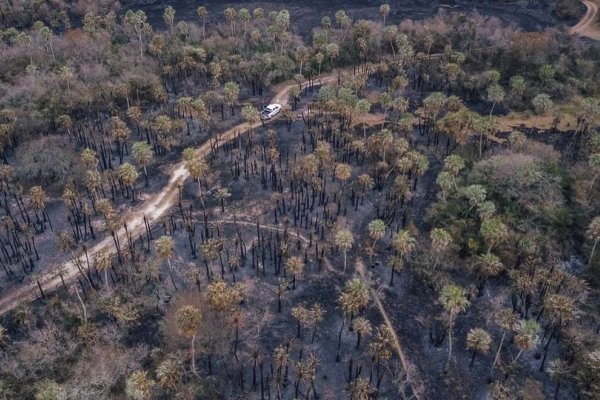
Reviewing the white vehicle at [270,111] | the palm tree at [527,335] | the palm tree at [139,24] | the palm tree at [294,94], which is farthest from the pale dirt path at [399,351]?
the palm tree at [139,24]

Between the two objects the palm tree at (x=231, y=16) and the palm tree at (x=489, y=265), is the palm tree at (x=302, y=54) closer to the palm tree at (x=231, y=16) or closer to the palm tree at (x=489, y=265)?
the palm tree at (x=231, y=16)

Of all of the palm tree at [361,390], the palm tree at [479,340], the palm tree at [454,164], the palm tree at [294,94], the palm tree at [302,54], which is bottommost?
the palm tree at [361,390]

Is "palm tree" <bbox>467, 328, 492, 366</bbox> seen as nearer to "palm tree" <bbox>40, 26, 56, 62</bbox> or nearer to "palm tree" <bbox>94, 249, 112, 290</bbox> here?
"palm tree" <bbox>94, 249, 112, 290</bbox>

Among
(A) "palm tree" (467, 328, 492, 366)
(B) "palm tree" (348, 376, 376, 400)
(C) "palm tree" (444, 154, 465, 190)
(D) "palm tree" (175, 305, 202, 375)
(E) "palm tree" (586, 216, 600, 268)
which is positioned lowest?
(B) "palm tree" (348, 376, 376, 400)

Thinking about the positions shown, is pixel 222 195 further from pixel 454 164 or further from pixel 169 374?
pixel 454 164

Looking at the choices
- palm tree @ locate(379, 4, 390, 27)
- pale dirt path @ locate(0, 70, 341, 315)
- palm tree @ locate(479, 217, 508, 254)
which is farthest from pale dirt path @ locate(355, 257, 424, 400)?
palm tree @ locate(379, 4, 390, 27)
